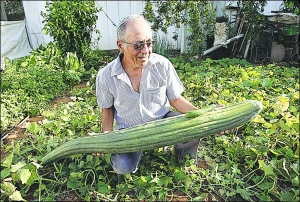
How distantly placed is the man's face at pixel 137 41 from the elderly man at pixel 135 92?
1 cm

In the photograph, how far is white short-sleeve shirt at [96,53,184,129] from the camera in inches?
96.6

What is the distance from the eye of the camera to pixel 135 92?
248 centimetres

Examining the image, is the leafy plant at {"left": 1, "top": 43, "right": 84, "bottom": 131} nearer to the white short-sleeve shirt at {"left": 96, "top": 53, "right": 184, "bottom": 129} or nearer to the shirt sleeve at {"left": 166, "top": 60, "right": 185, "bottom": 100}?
the white short-sleeve shirt at {"left": 96, "top": 53, "right": 184, "bottom": 129}

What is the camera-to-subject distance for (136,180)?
2.40 m

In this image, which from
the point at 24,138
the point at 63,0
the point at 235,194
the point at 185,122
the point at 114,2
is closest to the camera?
the point at 185,122

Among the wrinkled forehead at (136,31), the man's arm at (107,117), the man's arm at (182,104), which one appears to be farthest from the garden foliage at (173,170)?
A: the wrinkled forehead at (136,31)

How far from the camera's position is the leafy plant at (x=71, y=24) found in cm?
527

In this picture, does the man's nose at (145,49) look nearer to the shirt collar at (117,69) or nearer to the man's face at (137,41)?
the man's face at (137,41)

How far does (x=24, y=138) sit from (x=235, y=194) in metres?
2.56

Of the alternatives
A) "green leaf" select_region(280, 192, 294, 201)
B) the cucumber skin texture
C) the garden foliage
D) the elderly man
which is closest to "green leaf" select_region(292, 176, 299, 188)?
the garden foliage

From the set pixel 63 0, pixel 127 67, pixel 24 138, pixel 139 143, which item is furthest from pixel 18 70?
pixel 139 143

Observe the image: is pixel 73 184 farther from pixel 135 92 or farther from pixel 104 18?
pixel 104 18

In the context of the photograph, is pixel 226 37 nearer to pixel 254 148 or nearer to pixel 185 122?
pixel 254 148

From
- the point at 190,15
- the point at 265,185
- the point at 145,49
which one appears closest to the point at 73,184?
the point at 145,49
